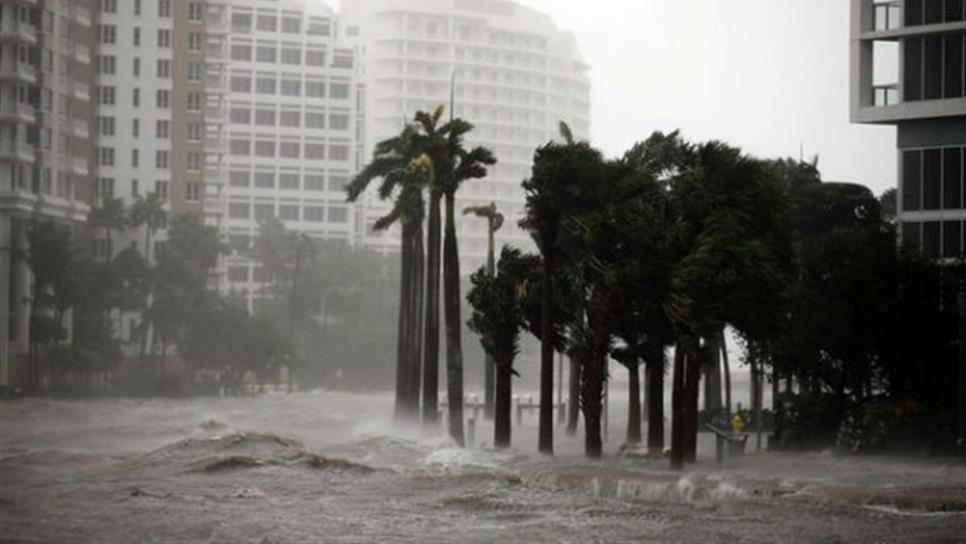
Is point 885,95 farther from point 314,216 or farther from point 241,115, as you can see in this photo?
point 241,115

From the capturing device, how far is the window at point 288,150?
189750 mm

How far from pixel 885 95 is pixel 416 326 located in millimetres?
20114

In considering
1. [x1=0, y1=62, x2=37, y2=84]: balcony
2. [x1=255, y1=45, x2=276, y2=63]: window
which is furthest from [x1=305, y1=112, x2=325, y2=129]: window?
[x1=0, y1=62, x2=37, y2=84]: balcony

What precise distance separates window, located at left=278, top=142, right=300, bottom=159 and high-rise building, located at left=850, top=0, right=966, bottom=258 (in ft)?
420

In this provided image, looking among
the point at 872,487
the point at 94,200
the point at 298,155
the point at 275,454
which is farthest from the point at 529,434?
the point at 298,155

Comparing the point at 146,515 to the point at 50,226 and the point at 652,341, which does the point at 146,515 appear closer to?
the point at 652,341

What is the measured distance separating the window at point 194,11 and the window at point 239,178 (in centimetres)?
4954

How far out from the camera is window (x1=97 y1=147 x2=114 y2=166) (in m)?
125

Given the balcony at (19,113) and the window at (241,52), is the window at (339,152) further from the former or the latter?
the balcony at (19,113)

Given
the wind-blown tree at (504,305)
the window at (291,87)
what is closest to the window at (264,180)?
the window at (291,87)

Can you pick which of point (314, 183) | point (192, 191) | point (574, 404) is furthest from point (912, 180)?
point (314, 183)

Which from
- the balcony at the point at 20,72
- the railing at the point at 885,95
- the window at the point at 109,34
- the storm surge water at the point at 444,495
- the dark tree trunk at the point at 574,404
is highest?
the window at the point at 109,34

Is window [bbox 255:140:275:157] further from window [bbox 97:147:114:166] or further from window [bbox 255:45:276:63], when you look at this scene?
window [bbox 97:147:114:166]

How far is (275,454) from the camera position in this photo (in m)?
59.1
